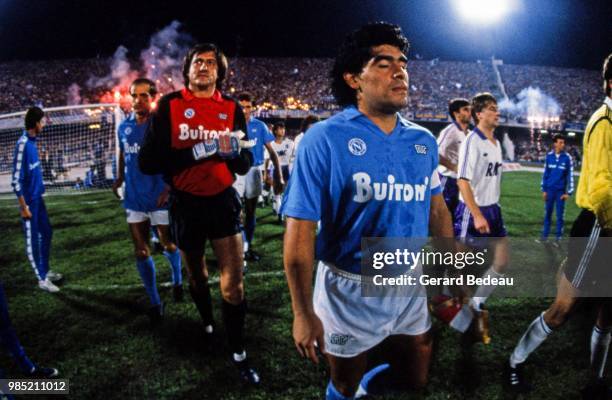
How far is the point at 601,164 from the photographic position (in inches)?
93.5

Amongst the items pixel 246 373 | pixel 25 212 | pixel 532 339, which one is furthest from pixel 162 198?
pixel 532 339

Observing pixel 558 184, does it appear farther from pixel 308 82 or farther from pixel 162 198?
pixel 308 82

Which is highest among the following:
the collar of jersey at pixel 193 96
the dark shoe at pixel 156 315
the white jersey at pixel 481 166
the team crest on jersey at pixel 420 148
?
the collar of jersey at pixel 193 96

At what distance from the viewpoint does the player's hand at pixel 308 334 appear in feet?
5.11

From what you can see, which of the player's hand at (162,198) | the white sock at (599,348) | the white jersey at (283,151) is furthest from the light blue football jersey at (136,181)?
the white jersey at (283,151)

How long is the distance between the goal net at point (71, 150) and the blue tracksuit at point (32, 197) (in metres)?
10.1

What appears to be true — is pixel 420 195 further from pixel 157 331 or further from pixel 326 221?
pixel 157 331

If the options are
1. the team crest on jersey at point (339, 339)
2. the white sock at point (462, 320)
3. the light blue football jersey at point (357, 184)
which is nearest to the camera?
the light blue football jersey at point (357, 184)

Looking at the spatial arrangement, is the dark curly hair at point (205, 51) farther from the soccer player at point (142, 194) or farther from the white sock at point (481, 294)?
the white sock at point (481, 294)

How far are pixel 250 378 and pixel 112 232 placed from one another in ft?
21.6

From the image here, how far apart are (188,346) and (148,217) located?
4.70 ft

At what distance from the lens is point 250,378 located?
296cm

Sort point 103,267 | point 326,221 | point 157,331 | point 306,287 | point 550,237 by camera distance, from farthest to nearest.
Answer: point 550,237, point 103,267, point 157,331, point 326,221, point 306,287

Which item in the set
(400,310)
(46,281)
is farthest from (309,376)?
(46,281)
